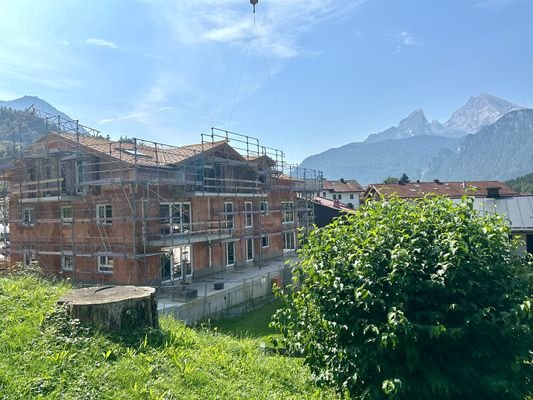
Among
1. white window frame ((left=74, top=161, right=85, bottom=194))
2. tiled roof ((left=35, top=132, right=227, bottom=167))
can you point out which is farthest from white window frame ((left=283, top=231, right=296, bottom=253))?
white window frame ((left=74, top=161, right=85, bottom=194))

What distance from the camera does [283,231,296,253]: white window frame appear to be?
110 feet

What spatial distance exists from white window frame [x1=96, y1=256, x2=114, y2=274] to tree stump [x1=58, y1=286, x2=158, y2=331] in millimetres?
15311

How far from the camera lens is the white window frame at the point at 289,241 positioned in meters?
33.5

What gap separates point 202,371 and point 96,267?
1789cm

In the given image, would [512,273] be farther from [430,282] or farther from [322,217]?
[322,217]

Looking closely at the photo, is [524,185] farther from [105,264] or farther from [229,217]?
[105,264]

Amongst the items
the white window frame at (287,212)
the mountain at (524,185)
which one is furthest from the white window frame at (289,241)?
the mountain at (524,185)

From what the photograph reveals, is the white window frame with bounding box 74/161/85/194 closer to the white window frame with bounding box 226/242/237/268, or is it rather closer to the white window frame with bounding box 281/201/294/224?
the white window frame with bounding box 226/242/237/268

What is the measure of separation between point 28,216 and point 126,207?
8887 mm

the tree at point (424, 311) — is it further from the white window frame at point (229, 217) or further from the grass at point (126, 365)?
the white window frame at point (229, 217)

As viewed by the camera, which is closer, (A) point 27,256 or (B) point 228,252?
(A) point 27,256

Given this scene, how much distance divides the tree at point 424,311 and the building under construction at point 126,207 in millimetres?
14659

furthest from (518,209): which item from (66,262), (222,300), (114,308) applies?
(66,262)

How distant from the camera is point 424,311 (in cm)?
478
